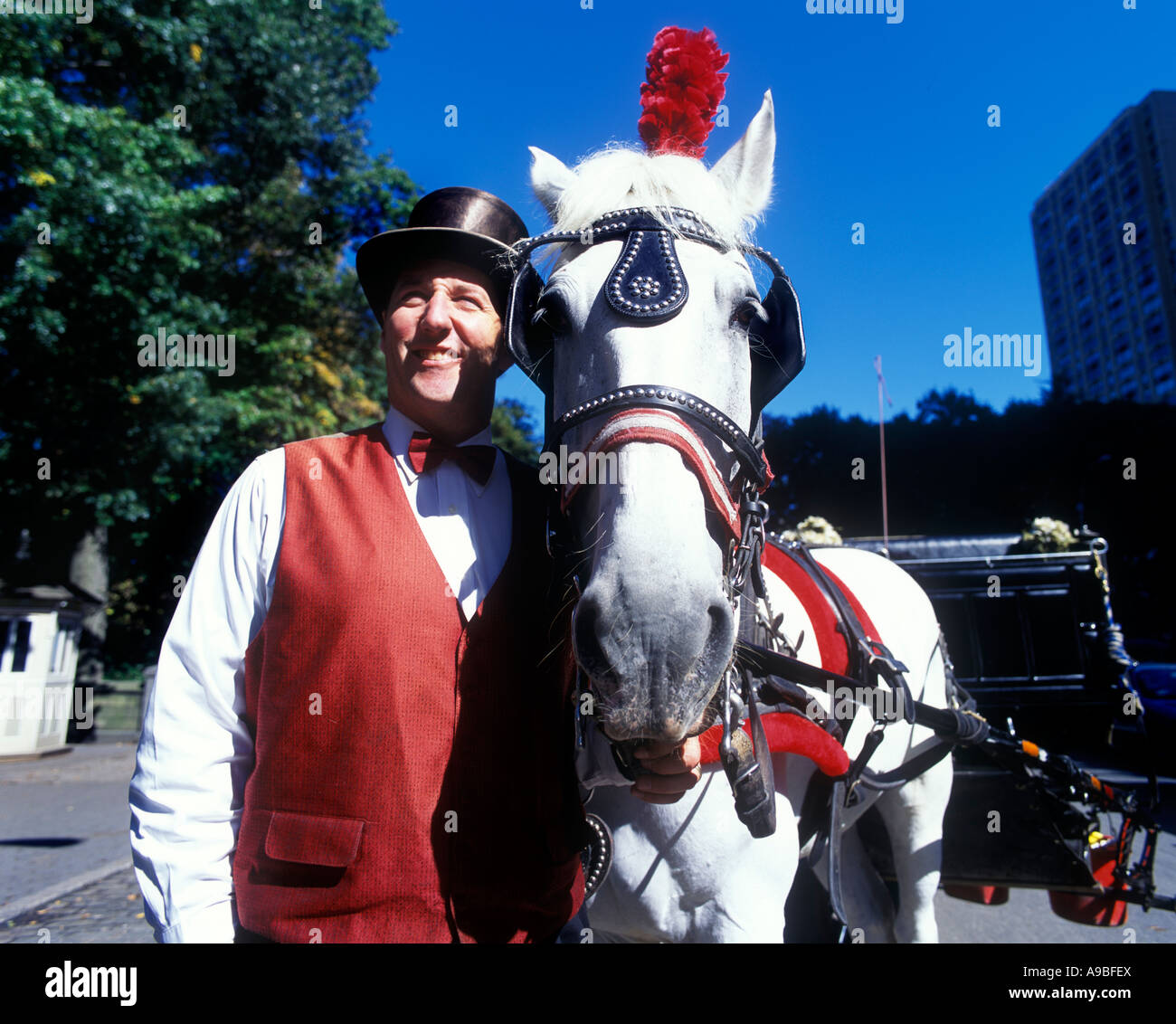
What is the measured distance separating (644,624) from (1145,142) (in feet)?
144

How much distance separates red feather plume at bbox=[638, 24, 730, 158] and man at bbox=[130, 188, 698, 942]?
95 centimetres

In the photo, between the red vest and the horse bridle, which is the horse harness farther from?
→ the red vest

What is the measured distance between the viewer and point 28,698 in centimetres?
1217

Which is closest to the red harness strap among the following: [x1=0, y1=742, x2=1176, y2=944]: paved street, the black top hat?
the black top hat

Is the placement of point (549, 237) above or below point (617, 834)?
above

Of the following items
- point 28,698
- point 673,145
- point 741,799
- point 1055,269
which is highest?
point 1055,269

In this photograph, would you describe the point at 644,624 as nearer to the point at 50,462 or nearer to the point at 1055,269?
the point at 50,462

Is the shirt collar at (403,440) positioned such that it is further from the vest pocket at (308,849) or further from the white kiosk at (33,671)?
the white kiosk at (33,671)

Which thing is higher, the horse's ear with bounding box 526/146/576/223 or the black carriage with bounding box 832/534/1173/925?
the horse's ear with bounding box 526/146/576/223

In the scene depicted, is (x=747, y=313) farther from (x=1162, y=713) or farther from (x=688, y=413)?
(x=1162, y=713)

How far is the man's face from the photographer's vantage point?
169 centimetres

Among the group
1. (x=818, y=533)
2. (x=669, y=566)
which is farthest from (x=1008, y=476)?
(x=669, y=566)
